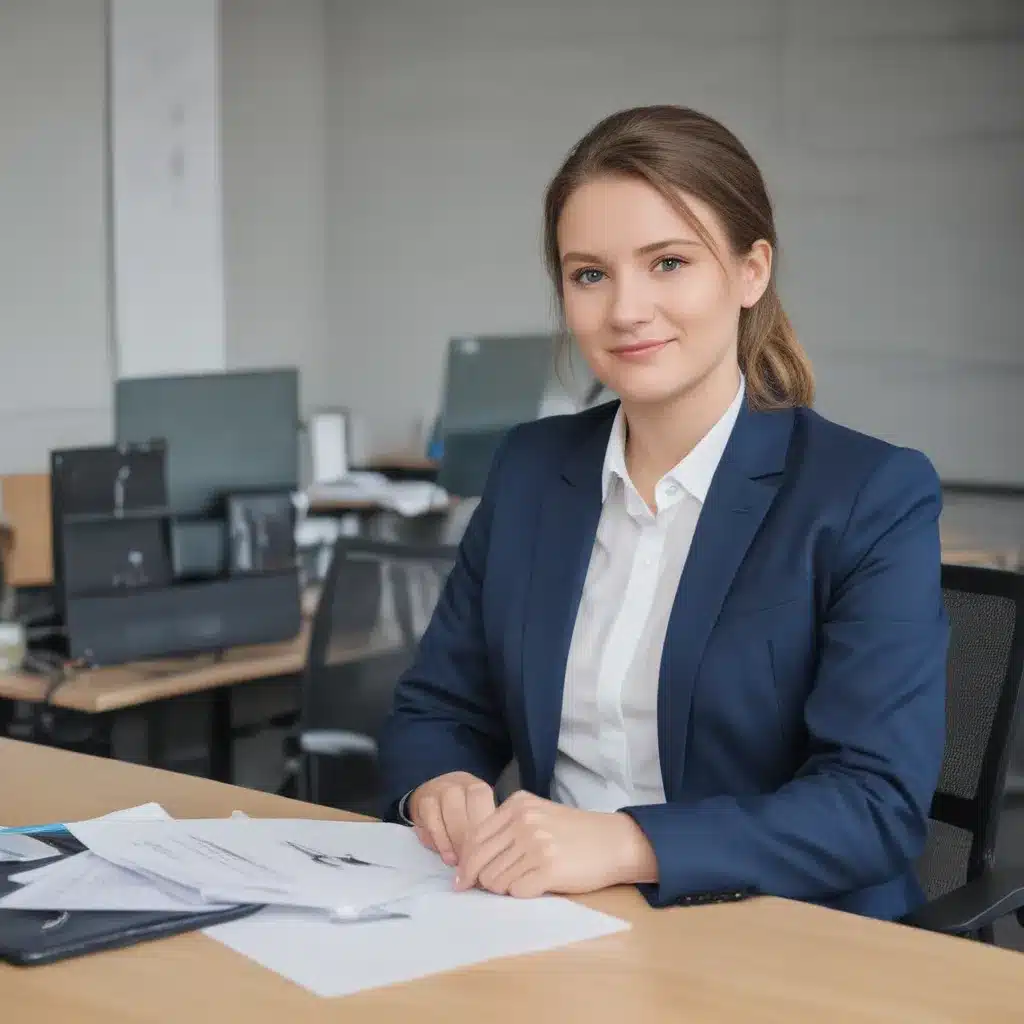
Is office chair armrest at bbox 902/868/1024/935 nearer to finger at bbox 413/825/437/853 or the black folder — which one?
finger at bbox 413/825/437/853

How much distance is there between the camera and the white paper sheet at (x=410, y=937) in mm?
1118

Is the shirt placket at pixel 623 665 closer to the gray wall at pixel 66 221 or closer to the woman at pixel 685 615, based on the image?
the woman at pixel 685 615

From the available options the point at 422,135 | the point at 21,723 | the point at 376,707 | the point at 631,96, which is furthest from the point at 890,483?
the point at 422,135

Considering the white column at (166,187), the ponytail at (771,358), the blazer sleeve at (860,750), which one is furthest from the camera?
the white column at (166,187)

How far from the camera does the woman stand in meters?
1.37

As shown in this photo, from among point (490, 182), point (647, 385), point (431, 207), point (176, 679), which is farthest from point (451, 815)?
point (431, 207)

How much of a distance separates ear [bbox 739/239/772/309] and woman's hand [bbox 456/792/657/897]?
23.4 inches

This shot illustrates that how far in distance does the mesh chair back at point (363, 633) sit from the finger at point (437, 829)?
1.10 m

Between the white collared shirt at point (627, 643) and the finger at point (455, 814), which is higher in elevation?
the white collared shirt at point (627, 643)

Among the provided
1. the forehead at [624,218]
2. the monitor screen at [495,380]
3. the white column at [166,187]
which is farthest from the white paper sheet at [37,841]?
the white column at [166,187]

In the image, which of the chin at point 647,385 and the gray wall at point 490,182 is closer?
the chin at point 647,385

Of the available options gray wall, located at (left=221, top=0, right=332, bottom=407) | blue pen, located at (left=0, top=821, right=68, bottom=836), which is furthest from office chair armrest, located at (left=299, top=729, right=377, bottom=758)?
gray wall, located at (left=221, top=0, right=332, bottom=407)

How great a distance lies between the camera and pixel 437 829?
1402 millimetres

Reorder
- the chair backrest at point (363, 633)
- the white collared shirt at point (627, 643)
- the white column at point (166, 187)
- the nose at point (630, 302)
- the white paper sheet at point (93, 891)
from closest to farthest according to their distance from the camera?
the white paper sheet at point (93, 891), the nose at point (630, 302), the white collared shirt at point (627, 643), the chair backrest at point (363, 633), the white column at point (166, 187)
